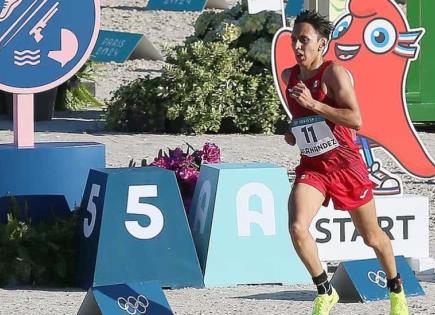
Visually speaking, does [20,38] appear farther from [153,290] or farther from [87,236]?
[153,290]

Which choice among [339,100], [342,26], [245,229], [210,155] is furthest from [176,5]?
[339,100]

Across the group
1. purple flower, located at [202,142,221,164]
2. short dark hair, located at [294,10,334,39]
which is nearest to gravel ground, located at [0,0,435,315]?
purple flower, located at [202,142,221,164]

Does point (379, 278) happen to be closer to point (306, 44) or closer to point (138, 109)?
point (306, 44)

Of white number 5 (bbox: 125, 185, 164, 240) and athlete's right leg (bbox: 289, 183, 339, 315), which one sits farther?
white number 5 (bbox: 125, 185, 164, 240)

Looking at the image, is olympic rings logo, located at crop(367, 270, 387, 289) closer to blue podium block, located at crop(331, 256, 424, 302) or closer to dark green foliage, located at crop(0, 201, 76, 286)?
blue podium block, located at crop(331, 256, 424, 302)

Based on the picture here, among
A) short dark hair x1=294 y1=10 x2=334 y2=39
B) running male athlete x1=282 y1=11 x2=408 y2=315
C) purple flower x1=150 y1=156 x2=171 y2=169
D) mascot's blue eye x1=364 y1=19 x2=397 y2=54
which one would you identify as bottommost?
purple flower x1=150 y1=156 x2=171 y2=169

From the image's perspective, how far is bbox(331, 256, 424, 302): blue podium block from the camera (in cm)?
671

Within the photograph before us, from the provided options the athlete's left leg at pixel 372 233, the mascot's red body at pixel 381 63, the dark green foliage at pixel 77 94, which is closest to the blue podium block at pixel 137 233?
the athlete's left leg at pixel 372 233

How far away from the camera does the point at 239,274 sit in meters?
7.23

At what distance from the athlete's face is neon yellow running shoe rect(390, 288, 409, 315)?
1188mm

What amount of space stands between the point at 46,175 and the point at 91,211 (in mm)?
488

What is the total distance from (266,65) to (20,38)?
21.9 feet

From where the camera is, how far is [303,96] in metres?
5.93

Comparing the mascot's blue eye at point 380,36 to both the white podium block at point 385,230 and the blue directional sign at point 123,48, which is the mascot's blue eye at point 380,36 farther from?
the blue directional sign at point 123,48
